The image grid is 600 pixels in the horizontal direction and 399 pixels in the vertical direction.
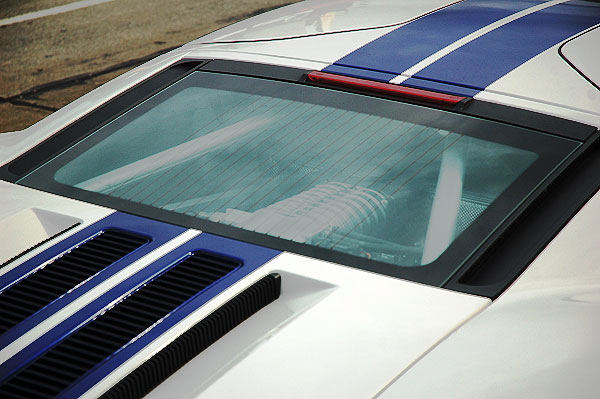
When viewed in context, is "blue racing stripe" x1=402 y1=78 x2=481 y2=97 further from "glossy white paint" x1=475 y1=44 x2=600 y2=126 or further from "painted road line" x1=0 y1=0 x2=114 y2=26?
"painted road line" x1=0 y1=0 x2=114 y2=26

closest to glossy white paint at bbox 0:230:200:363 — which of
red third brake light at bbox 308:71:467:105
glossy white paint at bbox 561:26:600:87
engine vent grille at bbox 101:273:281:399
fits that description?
engine vent grille at bbox 101:273:281:399

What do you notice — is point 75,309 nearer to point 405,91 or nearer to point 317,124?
point 317,124

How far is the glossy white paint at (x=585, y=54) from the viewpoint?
75.5 inches

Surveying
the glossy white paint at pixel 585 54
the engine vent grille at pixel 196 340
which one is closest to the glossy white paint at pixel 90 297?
the engine vent grille at pixel 196 340

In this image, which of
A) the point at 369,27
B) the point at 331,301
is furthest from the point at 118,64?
the point at 331,301

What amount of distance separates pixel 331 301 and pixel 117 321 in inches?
15.9

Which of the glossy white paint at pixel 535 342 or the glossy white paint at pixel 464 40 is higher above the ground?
the glossy white paint at pixel 464 40

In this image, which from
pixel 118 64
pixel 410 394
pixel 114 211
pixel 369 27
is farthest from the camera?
pixel 118 64

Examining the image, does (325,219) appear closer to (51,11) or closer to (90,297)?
(90,297)

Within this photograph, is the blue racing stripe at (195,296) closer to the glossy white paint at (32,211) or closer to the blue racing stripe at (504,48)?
the glossy white paint at (32,211)

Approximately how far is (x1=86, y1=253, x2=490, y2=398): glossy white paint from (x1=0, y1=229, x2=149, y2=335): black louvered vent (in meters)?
0.30

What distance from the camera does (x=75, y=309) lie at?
155 cm

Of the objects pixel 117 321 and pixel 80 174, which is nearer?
pixel 117 321

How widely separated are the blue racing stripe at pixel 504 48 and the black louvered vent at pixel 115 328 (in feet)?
2.32
